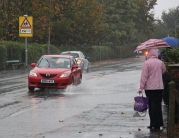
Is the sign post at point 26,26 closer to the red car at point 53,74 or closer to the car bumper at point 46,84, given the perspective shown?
the red car at point 53,74

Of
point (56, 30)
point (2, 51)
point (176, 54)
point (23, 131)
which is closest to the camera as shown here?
point (23, 131)

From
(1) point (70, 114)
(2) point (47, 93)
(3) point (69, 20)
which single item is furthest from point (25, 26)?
(1) point (70, 114)

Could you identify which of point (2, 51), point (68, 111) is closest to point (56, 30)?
point (2, 51)

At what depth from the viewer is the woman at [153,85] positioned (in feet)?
39.4

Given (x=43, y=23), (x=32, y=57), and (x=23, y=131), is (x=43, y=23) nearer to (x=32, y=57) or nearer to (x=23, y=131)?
(x=32, y=57)

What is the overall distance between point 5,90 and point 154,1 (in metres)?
83.9

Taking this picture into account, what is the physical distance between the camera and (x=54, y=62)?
2392 cm

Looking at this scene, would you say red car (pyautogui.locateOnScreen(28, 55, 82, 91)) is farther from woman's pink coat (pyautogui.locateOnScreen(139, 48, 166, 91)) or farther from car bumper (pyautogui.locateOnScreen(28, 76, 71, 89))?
woman's pink coat (pyautogui.locateOnScreen(139, 48, 166, 91))

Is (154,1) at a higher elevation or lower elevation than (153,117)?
higher

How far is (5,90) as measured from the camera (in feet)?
74.1

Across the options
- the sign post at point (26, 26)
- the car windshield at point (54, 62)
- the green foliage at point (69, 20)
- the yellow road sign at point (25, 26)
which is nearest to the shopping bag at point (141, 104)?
the car windshield at point (54, 62)

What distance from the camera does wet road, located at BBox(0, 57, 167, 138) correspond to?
11.7 meters

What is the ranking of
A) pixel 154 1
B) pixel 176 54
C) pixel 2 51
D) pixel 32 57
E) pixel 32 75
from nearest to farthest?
pixel 176 54, pixel 32 75, pixel 2 51, pixel 32 57, pixel 154 1

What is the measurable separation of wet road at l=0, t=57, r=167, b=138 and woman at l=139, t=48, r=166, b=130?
34 cm
